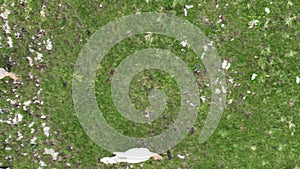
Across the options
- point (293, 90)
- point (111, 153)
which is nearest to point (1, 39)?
point (111, 153)

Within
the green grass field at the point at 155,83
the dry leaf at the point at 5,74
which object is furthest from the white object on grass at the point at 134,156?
the dry leaf at the point at 5,74

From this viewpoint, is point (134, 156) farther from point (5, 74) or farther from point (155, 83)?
point (5, 74)

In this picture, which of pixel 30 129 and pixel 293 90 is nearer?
pixel 293 90

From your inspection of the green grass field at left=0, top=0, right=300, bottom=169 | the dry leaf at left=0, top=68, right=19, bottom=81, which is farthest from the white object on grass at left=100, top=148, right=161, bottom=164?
the dry leaf at left=0, top=68, right=19, bottom=81

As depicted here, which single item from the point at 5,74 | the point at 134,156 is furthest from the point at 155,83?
the point at 5,74

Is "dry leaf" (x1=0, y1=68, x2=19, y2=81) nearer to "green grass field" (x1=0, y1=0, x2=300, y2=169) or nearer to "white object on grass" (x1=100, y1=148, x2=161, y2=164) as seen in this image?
"green grass field" (x1=0, y1=0, x2=300, y2=169)

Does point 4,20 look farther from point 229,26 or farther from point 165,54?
point 229,26

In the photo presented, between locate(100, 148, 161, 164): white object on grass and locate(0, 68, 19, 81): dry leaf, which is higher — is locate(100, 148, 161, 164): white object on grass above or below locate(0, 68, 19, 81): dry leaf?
below
